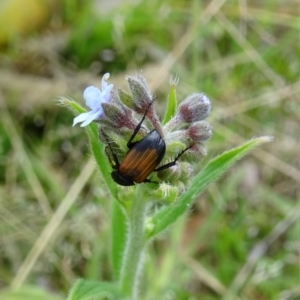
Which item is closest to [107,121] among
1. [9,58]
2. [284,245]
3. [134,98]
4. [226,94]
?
[134,98]

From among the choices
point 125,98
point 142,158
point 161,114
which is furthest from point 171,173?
point 161,114

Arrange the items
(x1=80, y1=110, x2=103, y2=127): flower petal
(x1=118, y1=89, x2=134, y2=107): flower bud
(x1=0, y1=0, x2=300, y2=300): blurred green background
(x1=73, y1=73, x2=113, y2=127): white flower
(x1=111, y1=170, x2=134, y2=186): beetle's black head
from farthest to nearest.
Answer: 1. (x1=0, y1=0, x2=300, y2=300): blurred green background
2. (x1=118, y1=89, x2=134, y2=107): flower bud
3. (x1=111, y1=170, x2=134, y2=186): beetle's black head
4. (x1=73, y1=73, x2=113, y2=127): white flower
5. (x1=80, y1=110, x2=103, y2=127): flower petal

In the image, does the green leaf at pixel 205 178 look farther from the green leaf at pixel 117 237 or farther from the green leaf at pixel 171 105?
the green leaf at pixel 117 237

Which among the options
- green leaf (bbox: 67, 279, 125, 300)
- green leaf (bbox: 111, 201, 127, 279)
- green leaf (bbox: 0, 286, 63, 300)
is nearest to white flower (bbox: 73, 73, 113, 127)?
green leaf (bbox: 67, 279, 125, 300)

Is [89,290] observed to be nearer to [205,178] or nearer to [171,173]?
[171,173]

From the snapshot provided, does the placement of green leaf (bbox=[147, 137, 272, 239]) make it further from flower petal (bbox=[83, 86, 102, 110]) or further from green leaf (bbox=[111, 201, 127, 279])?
flower petal (bbox=[83, 86, 102, 110])

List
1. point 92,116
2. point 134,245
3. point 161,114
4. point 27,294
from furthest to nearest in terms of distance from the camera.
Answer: point 161,114 < point 27,294 < point 134,245 < point 92,116
